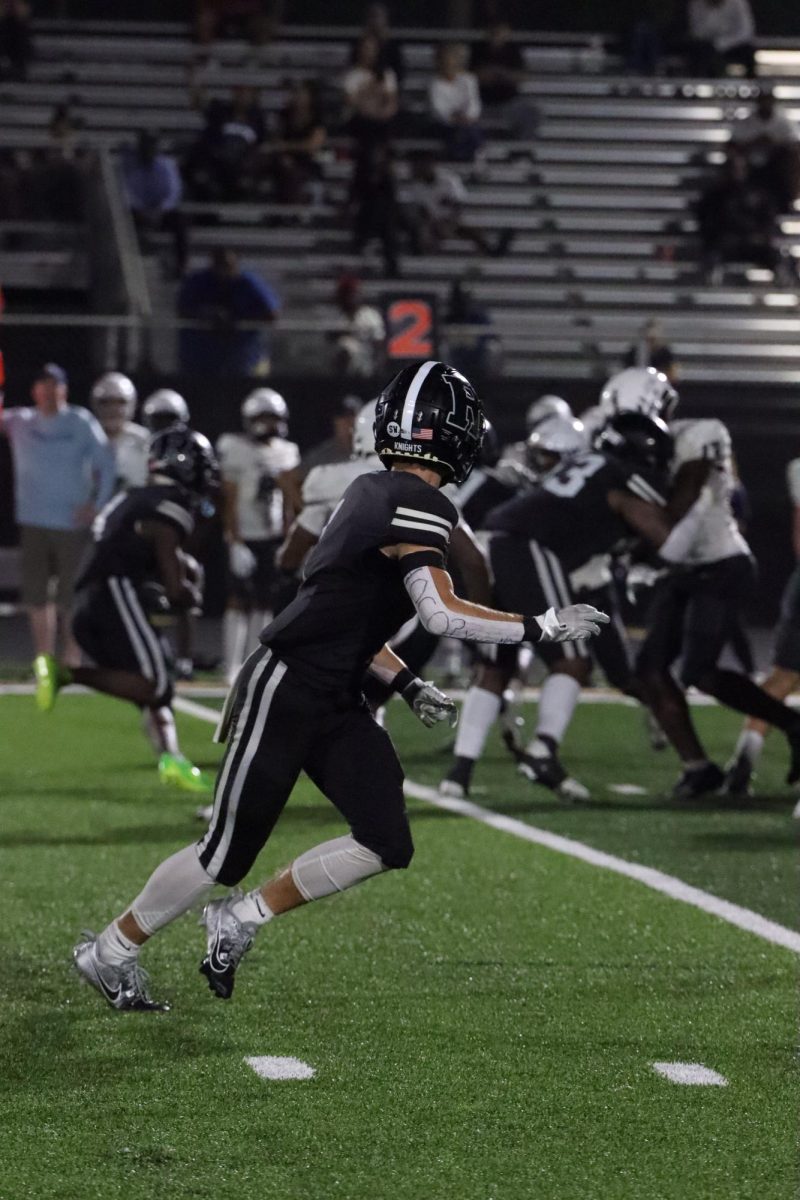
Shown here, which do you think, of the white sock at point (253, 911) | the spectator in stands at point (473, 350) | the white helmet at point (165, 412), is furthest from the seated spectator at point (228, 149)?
the white sock at point (253, 911)

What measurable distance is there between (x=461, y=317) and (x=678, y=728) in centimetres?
874

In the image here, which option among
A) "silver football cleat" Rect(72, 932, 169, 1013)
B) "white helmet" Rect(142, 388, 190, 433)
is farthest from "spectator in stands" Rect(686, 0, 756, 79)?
"silver football cleat" Rect(72, 932, 169, 1013)

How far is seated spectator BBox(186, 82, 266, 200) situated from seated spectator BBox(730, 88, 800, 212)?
4.81 meters

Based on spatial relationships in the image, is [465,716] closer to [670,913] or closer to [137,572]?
[137,572]

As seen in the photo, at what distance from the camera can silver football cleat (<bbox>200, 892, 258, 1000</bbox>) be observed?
15.6 feet

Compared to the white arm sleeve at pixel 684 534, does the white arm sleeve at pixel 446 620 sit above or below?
above

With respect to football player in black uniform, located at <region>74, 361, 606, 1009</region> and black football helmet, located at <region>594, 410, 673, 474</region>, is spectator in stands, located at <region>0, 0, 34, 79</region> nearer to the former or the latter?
black football helmet, located at <region>594, 410, 673, 474</region>

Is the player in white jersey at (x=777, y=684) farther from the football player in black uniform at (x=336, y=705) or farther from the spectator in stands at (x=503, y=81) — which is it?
the spectator in stands at (x=503, y=81)

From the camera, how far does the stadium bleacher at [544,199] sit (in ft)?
62.2

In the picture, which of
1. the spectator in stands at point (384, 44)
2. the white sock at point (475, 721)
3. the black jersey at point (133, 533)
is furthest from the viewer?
the spectator in stands at point (384, 44)

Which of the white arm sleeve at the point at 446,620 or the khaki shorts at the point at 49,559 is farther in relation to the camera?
the khaki shorts at the point at 49,559

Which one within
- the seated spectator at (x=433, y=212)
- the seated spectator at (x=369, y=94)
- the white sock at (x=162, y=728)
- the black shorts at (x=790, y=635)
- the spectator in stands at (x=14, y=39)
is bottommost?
the white sock at (x=162, y=728)

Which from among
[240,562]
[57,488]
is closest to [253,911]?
[240,562]

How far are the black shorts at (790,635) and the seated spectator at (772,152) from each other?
12.0 m
